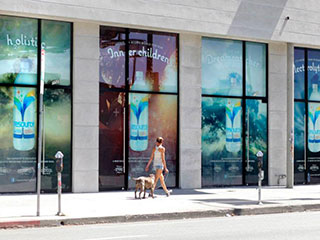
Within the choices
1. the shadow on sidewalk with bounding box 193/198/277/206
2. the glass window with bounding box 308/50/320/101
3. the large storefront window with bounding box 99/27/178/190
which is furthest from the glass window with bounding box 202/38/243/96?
the shadow on sidewalk with bounding box 193/198/277/206

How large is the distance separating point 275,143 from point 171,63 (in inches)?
209

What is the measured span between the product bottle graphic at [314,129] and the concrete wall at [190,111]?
17.6ft

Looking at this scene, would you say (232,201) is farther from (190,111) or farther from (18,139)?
(18,139)

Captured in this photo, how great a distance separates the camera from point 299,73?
79.7 ft

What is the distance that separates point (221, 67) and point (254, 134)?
283 centimetres

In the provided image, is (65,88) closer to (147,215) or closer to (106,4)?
(106,4)

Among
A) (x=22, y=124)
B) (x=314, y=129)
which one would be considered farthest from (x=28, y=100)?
(x=314, y=129)

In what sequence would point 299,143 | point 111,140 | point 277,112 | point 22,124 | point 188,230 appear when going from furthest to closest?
point 299,143
point 277,112
point 111,140
point 22,124
point 188,230

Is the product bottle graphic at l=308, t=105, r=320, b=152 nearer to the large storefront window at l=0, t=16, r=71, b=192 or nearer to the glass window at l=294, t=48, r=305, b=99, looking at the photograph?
the glass window at l=294, t=48, r=305, b=99

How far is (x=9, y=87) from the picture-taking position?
18.4 m

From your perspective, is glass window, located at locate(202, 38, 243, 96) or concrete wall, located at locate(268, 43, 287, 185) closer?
glass window, located at locate(202, 38, 243, 96)

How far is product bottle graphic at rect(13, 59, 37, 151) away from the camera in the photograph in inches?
727

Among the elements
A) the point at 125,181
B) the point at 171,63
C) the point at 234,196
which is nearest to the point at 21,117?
the point at 125,181

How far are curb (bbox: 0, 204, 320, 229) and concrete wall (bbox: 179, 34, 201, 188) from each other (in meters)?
5.18
